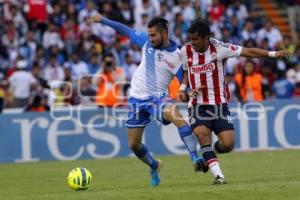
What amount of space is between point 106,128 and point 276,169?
7157 mm

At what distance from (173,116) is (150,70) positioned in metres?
0.88

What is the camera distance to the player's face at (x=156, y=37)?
13.2m

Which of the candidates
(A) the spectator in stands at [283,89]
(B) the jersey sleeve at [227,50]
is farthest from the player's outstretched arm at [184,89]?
(A) the spectator in stands at [283,89]

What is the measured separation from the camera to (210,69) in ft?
43.1

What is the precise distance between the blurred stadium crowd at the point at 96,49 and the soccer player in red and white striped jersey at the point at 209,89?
8.90m

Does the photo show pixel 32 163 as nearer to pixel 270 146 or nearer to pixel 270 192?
pixel 270 146

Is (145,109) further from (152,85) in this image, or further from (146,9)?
(146,9)

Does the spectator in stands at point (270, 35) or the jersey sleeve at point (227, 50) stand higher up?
the spectator in stands at point (270, 35)

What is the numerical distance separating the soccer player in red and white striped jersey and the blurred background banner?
9.05 meters

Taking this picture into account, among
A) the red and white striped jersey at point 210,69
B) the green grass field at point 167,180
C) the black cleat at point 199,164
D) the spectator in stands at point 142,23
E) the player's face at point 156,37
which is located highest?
the spectator in stands at point 142,23

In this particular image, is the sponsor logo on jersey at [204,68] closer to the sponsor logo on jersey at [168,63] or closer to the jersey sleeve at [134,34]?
the sponsor logo on jersey at [168,63]

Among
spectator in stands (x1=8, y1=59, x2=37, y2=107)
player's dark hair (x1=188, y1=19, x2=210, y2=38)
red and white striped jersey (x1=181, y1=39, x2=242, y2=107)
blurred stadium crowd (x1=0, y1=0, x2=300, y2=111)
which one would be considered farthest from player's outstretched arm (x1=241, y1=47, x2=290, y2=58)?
spectator in stands (x1=8, y1=59, x2=37, y2=107)

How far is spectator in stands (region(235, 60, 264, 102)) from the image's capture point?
2334 centimetres

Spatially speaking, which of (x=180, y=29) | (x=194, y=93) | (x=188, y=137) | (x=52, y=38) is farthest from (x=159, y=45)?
(x=180, y=29)
